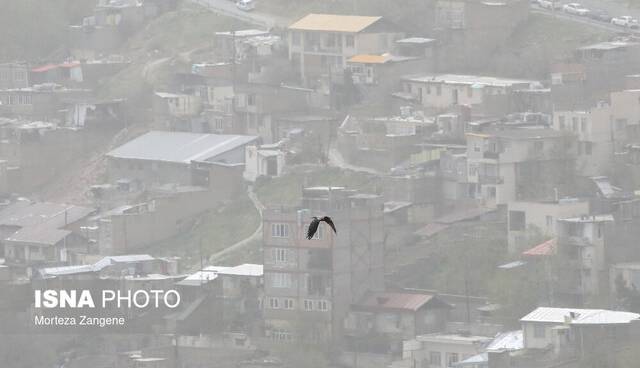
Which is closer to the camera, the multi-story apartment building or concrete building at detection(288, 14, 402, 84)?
the multi-story apartment building

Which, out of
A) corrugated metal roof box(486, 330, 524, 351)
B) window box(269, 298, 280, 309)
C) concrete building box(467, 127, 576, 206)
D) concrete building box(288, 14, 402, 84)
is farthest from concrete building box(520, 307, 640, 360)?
concrete building box(288, 14, 402, 84)

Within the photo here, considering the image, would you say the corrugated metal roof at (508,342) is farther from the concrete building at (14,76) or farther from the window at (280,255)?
the concrete building at (14,76)

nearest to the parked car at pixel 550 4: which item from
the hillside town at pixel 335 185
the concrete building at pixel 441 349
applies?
the hillside town at pixel 335 185

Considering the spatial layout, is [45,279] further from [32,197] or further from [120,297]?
[32,197]

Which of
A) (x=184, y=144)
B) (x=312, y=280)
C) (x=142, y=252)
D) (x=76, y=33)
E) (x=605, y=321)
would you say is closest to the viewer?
(x=605, y=321)

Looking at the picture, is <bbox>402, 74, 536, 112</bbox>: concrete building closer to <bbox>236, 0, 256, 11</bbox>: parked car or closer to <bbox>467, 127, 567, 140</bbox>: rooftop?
<bbox>467, 127, 567, 140</bbox>: rooftop

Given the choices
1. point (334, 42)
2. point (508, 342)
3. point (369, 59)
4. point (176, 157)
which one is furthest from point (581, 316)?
point (334, 42)

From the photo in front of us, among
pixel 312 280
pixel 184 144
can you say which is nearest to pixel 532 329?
pixel 312 280
